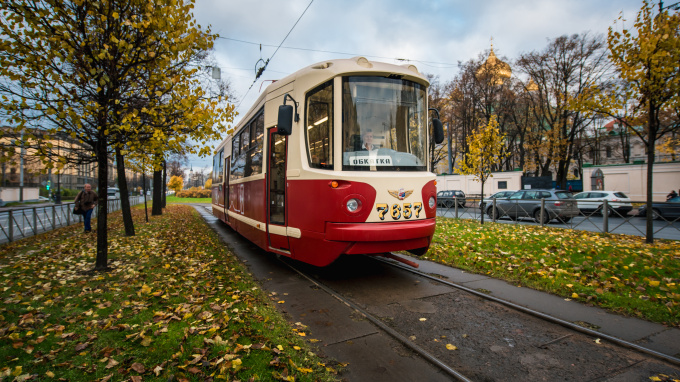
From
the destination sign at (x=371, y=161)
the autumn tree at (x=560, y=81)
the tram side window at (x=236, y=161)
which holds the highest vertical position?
the autumn tree at (x=560, y=81)

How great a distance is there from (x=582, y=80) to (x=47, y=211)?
4028 cm

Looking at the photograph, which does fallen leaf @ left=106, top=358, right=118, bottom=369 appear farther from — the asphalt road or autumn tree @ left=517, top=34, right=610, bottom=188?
autumn tree @ left=517, top=34, right=610, bottom=188

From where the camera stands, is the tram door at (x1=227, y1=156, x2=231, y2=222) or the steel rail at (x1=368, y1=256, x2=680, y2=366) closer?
the steel rail at (x1=368, y1=256, x2=680, y2=366)

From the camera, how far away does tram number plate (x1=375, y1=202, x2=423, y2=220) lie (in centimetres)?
500

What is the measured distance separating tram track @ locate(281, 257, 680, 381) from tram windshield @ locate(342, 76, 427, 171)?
2189mm

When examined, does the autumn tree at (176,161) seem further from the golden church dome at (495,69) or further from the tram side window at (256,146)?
the golden church dome at (495,69)

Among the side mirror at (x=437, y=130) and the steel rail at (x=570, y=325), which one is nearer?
the steel rail at (x=570, y=325)

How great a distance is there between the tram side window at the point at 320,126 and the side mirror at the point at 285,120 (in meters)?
0.36

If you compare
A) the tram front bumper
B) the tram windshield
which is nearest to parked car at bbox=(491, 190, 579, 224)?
the tram windshield

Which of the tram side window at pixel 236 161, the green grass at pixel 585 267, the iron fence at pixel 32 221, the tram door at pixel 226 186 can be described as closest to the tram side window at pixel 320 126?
the green grass at pixel 585 267

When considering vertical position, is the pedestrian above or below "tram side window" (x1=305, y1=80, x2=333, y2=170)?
below

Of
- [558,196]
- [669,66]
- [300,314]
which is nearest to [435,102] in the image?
[558,196]

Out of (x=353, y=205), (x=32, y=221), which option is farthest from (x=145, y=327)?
(x=32, y=221)

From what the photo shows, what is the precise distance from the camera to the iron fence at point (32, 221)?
11203mm
